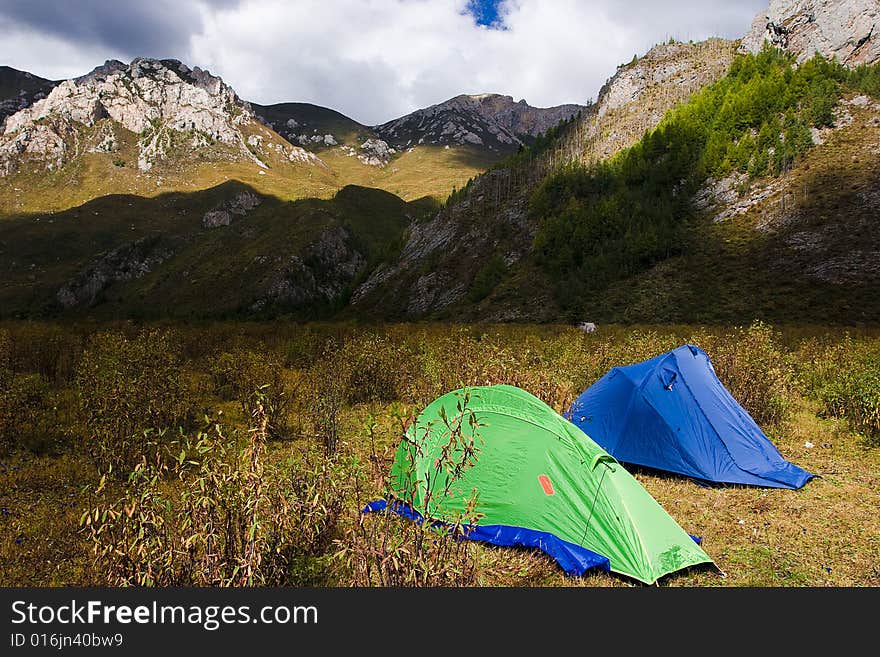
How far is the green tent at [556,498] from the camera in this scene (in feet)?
17.9

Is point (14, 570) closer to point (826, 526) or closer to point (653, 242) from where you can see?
point (826, 526)

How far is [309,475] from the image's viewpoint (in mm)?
5078

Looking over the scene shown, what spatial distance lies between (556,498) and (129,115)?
205 meters

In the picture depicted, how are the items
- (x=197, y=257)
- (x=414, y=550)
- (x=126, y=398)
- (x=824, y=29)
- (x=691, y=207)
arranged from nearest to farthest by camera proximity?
(x=414, y=550) < (x=126, y=398) < (x=691, y=207) < (x=824, y=29) < (x=197, y=257)

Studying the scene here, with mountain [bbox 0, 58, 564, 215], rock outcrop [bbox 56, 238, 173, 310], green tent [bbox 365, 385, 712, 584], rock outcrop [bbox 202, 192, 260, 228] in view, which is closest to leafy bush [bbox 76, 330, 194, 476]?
green tent [bbox 365, 385, 712, 584]

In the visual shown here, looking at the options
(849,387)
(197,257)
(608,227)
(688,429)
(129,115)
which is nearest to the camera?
(688,429)

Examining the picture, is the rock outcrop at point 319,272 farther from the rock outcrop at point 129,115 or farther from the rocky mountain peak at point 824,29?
the rock outcrop at point 129,115

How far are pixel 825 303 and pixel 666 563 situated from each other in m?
50.8

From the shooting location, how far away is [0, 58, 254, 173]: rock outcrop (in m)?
147

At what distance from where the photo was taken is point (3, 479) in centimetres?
677

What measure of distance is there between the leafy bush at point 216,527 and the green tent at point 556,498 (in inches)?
40.7

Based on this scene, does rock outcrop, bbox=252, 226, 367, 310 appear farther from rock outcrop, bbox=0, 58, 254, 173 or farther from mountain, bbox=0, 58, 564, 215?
rock outcrop, bbox=0, 58, 254, 173

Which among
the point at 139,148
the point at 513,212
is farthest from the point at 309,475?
the point at 139,148

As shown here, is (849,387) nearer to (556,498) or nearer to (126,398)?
(556,498)
